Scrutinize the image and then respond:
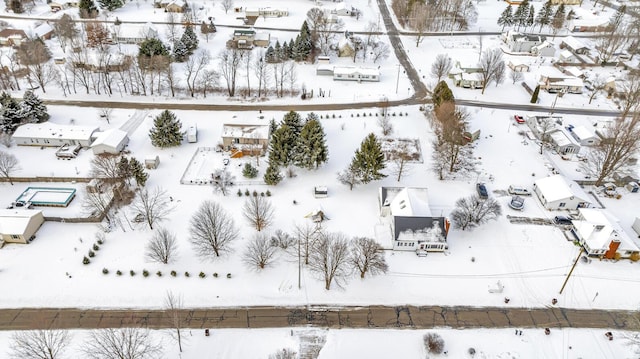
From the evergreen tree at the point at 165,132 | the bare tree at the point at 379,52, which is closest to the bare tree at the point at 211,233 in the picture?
the evergreen tree at the point at 165,132

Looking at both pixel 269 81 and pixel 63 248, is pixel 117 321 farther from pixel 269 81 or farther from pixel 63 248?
pixel 269 81

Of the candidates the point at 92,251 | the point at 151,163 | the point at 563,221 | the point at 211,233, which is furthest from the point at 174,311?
the point at 563,221

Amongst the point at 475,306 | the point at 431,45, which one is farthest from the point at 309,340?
the point at 431,45

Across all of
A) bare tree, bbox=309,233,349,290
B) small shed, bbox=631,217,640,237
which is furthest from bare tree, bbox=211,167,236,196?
small shed, bbox=631,217,640,237

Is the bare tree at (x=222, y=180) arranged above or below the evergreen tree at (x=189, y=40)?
below

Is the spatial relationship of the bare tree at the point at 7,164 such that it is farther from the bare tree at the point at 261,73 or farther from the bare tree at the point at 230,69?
the bare tree at the point at 261,73
